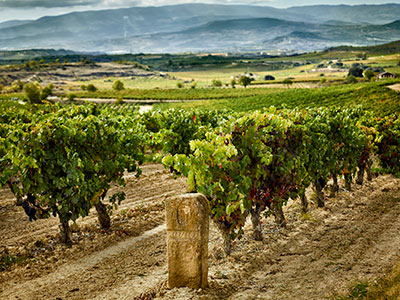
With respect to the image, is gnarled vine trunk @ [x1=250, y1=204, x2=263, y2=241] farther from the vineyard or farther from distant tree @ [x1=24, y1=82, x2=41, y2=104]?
distant tree @ [x1=24, y1=82, x2=41, y2=104]

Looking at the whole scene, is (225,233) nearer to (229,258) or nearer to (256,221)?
(229,258)

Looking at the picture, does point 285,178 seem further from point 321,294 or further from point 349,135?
point 349,135

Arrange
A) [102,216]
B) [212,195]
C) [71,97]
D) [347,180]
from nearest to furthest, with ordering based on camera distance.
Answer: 1. [212,195]
2. [102,216]
3. [347,180]
4. [71,97]

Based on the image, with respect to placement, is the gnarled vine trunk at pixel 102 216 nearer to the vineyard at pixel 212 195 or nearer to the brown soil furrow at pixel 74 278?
the vineyard at pixel 212 195

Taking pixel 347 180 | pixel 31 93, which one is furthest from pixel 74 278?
pixel 31 93

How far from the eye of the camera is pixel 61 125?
50.7ft

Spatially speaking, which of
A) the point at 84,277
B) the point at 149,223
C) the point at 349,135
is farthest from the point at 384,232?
the point at 84,277

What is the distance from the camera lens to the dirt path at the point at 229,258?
39.0ft

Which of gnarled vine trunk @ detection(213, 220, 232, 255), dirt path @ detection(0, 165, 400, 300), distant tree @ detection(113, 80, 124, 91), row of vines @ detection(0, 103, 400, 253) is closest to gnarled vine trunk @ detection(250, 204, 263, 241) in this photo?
row of vines @ detection(0, 103, 400, 253)

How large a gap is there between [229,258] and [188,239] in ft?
12.4

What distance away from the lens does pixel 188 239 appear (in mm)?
10742

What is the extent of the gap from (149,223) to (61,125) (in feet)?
21.3

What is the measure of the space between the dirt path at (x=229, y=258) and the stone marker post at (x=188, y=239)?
0.43 m

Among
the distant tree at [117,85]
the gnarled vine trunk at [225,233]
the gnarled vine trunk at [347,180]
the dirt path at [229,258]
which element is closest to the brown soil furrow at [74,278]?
the dirt path at [229,258]
